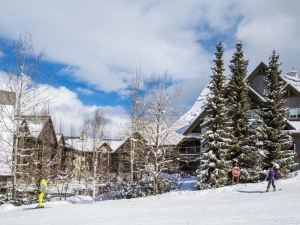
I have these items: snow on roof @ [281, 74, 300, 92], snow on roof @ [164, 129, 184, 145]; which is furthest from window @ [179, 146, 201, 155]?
snow on roof @ [281, 74, 300, 92]

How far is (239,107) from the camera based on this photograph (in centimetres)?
3809

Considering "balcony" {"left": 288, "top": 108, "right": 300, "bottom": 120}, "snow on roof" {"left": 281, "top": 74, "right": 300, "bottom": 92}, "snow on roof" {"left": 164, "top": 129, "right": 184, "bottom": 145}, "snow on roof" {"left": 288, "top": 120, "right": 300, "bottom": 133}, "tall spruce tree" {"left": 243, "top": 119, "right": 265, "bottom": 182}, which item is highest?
"snow on roof" {"left": 281, "top": 74, "right": 300, "bottom": 92}

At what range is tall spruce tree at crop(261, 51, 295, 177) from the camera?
3619 centimetres

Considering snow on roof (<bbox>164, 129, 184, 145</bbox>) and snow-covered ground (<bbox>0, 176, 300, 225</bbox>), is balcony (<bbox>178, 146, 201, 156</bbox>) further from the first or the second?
snow-covered ground (<bbox>0, 176, 300, 225</bbox>)

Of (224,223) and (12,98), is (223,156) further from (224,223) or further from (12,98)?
(224,223)

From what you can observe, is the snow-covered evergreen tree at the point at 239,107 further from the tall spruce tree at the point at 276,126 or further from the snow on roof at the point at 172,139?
the snow on roof at the point at 172,139

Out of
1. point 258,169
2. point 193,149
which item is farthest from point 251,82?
point 258,169

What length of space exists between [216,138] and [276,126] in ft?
17.0

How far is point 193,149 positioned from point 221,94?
1867cm

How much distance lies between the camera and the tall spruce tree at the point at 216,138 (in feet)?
116

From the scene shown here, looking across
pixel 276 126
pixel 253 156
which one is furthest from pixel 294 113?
pixel 253 156

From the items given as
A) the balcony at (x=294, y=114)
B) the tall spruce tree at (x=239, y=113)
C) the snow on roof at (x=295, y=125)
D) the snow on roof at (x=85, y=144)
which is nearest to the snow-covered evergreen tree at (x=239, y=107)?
the tall spruce tree at (x=239, y=113)

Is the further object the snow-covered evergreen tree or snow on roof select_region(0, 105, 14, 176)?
the snow-covered evergreen tree

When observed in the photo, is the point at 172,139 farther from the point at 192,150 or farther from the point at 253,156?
the point at 192,150
